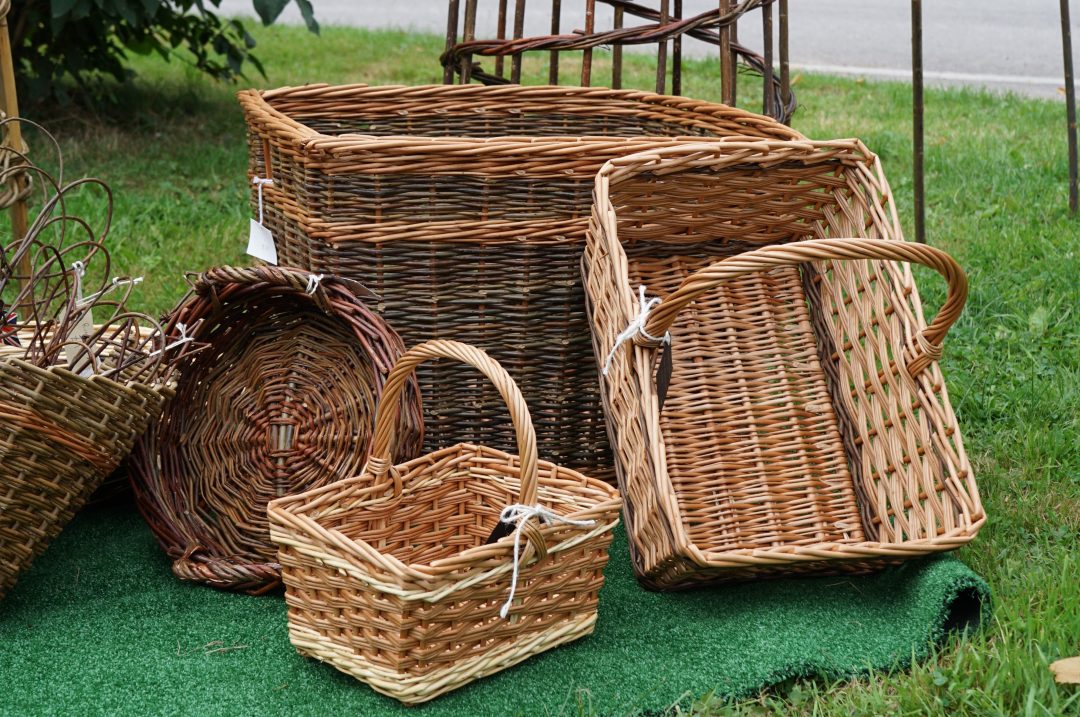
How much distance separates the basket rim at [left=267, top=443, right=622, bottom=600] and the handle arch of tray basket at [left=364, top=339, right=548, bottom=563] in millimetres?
30

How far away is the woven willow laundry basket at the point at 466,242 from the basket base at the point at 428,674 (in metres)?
0.64

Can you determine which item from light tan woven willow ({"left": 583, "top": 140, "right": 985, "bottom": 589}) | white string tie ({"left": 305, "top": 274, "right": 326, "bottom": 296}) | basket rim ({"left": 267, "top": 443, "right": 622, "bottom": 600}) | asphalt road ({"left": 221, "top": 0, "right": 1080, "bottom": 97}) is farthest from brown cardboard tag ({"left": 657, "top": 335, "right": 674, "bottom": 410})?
asphalt road ({"left": 221, "top": 0, "right": 1080, "bottom": 97})

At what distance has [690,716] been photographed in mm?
1777

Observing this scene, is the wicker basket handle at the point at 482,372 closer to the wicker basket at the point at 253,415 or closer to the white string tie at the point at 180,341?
the wicker basket at the point at 253,415

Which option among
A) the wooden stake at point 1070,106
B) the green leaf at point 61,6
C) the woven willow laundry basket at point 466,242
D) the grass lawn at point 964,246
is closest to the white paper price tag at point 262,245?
the woven willow laundry basket at point 466,242

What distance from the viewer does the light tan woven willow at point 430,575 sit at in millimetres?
1721

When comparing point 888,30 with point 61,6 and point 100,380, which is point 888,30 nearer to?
point 61,6

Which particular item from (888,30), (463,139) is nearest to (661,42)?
(463,139)

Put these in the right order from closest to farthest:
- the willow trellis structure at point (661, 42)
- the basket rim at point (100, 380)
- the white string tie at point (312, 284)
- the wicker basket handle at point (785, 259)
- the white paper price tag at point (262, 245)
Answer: the basket rim at point (100, 380) < the wicker basket handle at point (785, 259) < the white string tie at point (312, 284) < the white paper price tag at point (262, 245) < the willow trellis structure at point (661, 42)

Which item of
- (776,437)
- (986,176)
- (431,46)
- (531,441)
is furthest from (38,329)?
(431,46)

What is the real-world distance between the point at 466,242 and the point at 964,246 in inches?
87.3

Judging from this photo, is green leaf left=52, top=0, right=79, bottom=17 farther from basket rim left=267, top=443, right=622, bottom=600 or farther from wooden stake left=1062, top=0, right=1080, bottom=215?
wooden stake left=1062, top=0, right=1080, bottom=215

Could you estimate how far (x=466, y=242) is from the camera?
2.29m

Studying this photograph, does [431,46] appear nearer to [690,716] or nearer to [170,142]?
[170,142]
